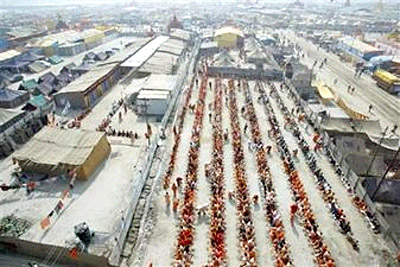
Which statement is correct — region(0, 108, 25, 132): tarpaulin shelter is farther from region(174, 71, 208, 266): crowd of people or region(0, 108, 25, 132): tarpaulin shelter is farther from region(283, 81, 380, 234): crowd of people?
region(283, 81, 380, 234): crowd of people

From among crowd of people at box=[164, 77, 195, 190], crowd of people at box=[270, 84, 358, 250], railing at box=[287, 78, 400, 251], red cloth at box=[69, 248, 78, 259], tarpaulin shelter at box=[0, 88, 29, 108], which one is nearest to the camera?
red cloth at box=[69, 248, 78, 259]

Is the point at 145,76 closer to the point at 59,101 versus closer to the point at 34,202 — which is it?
the point at 59,101

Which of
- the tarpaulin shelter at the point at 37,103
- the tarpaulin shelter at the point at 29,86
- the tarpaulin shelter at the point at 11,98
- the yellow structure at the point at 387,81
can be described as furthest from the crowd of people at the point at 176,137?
the yellow structure at the point at 387,81

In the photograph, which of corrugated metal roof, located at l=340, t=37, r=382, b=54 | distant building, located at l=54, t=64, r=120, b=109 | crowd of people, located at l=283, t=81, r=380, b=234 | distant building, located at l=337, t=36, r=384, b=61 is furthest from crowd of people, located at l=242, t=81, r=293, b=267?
corrugated metal roof, located at l=340, t=37, r=382, b=54

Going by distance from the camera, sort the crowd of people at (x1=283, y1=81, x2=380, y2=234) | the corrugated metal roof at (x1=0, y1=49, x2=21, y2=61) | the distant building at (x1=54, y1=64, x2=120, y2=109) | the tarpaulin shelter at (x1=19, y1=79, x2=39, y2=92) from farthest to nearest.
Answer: the corrugated metal roof at (x1=0, y1=49, x2=21, y2=61)
the tarpaulin shelter at (x1=19, y1=79, x2=39, y2=92)
the distant building at (x1=54, y1=64, x2=120, y2=109)
the crowd of people at (x1=283, y1=81, x2=380, y2=234)

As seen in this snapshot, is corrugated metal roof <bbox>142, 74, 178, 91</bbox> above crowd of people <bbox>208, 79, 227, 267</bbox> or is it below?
above

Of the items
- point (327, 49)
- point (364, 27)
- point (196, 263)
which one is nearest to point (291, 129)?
point (196, 263)

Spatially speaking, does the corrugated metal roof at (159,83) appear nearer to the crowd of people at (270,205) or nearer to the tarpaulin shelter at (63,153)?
the crowd of people at (270,205)
